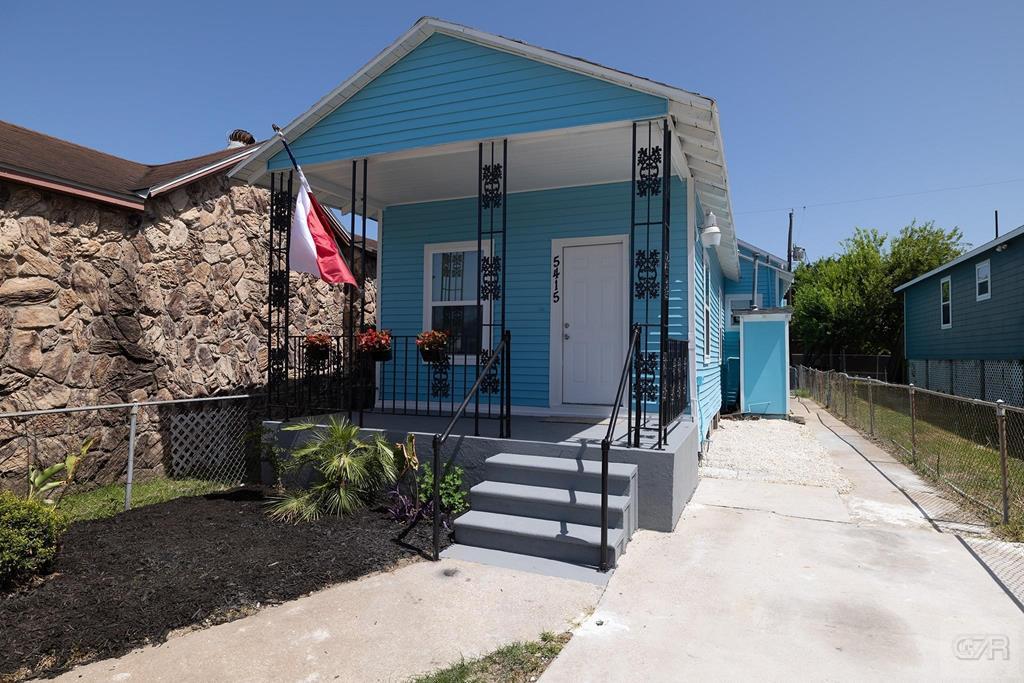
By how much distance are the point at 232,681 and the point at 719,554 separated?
3151mm

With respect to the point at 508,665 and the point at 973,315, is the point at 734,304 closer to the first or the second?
the point at 973,315

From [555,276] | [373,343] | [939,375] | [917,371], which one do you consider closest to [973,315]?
[939,375]

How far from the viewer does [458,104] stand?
571 centimetres

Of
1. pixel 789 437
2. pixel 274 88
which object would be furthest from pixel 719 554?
pixel 274 88

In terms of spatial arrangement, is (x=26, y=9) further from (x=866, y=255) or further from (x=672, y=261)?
(x=866, y=255)

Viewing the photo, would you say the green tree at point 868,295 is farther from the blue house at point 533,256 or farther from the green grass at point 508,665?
the green grass at point 508,665

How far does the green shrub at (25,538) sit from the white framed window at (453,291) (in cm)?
464

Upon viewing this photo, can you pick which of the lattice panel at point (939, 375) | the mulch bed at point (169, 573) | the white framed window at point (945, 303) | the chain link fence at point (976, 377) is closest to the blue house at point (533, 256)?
the mulch bed at point (169, 573)

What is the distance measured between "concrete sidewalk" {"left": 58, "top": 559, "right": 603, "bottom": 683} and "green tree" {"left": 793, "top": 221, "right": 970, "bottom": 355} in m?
23.3

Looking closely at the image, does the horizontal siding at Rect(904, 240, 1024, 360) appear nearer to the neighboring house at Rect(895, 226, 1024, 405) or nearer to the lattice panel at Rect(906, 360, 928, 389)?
the neighboring house at Rect(895, 226, 1024, 405)

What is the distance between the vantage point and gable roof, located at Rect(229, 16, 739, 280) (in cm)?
484

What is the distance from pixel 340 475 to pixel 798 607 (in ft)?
11.7

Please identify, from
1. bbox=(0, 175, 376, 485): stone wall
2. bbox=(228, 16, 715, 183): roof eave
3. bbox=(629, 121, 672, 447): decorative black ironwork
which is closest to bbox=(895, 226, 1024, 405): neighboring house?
bbox=(629, 121, 672, 447): decorative black ironwork
